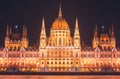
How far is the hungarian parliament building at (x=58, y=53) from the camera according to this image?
112562mm

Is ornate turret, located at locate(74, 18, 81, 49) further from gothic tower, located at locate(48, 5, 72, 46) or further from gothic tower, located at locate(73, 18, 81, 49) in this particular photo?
gothic tower, located at locate(48, 5, 72, 46)

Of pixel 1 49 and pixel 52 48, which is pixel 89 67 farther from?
pixel 1 49

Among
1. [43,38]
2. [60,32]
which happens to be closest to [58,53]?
[43,38]

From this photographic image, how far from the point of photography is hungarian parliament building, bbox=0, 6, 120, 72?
11256 centimetres

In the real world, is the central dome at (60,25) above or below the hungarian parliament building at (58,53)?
above

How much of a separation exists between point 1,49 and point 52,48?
31.0 ft

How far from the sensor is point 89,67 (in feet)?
365

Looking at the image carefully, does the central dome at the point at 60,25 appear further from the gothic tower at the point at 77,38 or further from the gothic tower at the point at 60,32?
the gothic tower at the point at 77,38

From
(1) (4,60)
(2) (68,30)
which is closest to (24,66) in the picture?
(1) (4,60)

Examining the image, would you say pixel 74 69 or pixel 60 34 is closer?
pixel 74 69

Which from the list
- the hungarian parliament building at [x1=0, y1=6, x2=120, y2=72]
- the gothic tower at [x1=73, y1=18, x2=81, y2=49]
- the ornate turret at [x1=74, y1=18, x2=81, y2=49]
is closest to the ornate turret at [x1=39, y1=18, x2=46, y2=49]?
the hungarian parliament building at [x1=0, y1=6, x2=120, y2=72]

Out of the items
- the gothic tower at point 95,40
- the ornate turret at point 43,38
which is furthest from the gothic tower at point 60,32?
the gothic tower at point 95,40

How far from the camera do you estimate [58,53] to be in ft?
374

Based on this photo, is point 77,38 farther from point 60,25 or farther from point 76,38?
point 60,25
